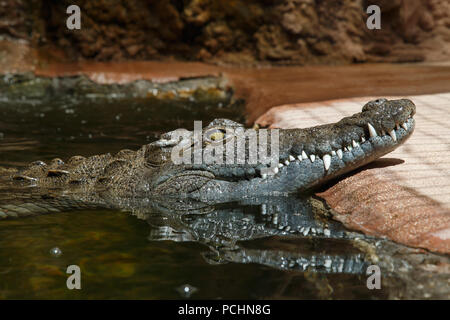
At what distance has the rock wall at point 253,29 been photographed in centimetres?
1218

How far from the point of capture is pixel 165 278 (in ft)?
9.30

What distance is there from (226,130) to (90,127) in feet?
13.5

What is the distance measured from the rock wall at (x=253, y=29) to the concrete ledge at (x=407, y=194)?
7.49 m

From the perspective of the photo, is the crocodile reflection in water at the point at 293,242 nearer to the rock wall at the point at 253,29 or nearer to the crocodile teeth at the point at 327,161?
the crocodile teeth at the point at 327,161

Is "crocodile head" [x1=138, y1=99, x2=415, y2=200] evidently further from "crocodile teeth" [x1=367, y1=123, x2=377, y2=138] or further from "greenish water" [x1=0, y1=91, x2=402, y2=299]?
"greenish water" [x1=0, y1=91, x2=402, y2=299]

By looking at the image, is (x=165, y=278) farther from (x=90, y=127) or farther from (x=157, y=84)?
(x=157, y=84)

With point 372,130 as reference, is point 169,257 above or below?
below

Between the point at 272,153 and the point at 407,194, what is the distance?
3.18 feet

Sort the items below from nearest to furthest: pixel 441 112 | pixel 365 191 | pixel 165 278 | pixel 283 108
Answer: pixel 165 278 < pixel 365 191 < pixel 441 112 < pixel 283 108

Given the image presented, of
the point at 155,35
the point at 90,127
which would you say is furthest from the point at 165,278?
the point at 155,35

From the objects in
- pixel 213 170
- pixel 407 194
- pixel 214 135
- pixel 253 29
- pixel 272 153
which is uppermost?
pixel 253 29

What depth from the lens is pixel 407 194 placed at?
350 cm

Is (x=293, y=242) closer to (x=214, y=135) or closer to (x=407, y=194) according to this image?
(x=407, y=194)

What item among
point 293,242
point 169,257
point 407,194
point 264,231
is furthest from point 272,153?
point 169,257
